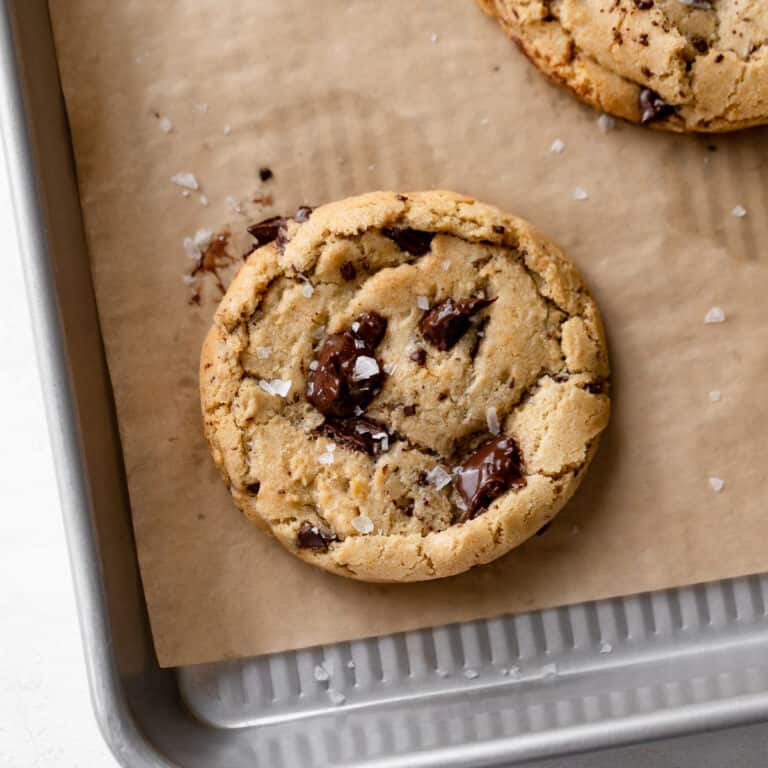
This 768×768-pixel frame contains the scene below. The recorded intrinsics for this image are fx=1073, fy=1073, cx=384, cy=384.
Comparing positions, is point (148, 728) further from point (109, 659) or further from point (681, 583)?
point (681, 583)

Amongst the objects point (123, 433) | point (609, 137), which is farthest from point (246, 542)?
point (609, 137)

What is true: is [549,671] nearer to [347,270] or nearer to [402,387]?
[402,387]

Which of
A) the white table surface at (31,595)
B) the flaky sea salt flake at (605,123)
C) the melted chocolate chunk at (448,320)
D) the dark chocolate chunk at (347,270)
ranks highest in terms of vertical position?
the flaky sea salt flake at (605,123)

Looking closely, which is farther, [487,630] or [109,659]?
[487,630]

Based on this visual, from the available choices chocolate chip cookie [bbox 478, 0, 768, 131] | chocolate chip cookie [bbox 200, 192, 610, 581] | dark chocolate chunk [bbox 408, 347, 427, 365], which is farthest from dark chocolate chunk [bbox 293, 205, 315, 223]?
chocolate chip cookie [bbox 478, 0, 768, 131]

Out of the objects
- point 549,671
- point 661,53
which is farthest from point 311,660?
point 661,53

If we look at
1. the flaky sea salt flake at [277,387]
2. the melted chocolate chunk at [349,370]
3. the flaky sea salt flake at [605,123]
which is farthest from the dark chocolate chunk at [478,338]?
the flaky sea salt flake at [605,123]

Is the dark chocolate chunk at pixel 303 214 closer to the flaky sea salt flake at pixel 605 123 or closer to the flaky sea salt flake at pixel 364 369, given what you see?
the flaky sea salt flake at pixel 364 369
